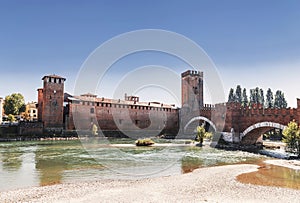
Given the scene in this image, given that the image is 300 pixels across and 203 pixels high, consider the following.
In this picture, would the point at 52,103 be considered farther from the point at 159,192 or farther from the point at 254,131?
the point at 159,192

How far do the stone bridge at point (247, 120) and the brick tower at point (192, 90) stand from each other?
62.9 feet

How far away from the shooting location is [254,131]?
27891 millimetres

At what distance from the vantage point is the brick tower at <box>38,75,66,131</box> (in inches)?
1847

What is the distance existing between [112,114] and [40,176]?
135 ft

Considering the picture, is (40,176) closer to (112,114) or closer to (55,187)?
(55,187)

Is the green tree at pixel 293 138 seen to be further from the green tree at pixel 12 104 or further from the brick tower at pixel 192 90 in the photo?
the green tree at pixel 12 104

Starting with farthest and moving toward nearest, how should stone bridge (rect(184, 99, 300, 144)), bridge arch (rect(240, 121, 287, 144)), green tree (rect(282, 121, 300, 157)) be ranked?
bridge arch (rect(240, 121, 287, 144))
stone bridge (rect(184, 99, 300, 144))
green tree (rect(282, 121, 300, 157))

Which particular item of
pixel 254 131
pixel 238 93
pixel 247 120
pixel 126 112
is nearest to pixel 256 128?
pixel 254 131

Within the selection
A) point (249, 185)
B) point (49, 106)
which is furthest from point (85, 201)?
point (49, 106)

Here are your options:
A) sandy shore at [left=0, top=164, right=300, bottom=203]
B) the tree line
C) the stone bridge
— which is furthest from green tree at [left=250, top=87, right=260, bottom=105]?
sandy shore at [left=0, top=164, right=300, bottom=203]

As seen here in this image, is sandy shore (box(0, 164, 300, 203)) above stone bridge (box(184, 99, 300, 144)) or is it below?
below

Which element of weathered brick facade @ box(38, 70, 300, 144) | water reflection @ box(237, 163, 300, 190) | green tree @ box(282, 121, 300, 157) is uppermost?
weathered brick facade @ box(38, 70, 300, 144)

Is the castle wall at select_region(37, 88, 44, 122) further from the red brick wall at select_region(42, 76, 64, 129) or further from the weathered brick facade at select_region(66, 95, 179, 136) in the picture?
the weathered brick facade at select_region(66, 95, 179, 136)

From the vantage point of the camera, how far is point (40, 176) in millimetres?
13070
